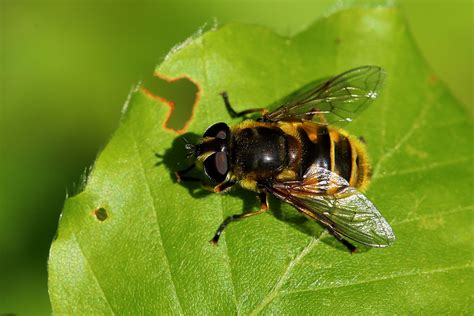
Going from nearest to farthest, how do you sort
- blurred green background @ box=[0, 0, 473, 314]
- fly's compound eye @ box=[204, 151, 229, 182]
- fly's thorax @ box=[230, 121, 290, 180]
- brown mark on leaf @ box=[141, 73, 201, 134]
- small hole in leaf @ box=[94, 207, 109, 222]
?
small hole in leaf @ box=[94, 207, 109, 222]
brown mark on leaf @ box=[141, 73, 201, 134]
fly's compound eye @ box=[204, 151, 229, 182]
fly's thorax @ box=[230, 121, 290, 180]
blurred green background @ box=[0, 0, 473, 314]

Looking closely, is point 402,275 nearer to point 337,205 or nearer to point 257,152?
point 337,205

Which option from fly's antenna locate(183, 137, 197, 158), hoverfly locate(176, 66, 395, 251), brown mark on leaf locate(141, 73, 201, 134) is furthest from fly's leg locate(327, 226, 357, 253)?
brown mark on leaf locate(141, 73, 201, 134)

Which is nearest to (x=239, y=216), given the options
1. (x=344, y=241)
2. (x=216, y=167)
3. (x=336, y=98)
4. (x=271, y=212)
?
(x=271, y=212)

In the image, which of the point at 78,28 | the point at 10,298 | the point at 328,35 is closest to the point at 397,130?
the point at 328,35

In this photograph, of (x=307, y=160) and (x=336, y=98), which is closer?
(x=307, y=160)

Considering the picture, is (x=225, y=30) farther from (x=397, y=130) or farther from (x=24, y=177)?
(x=24, y=177)

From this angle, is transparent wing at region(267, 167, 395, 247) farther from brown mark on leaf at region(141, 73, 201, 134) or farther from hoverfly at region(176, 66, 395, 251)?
brown mark on leaf at region(141, 73, 201, 134)
